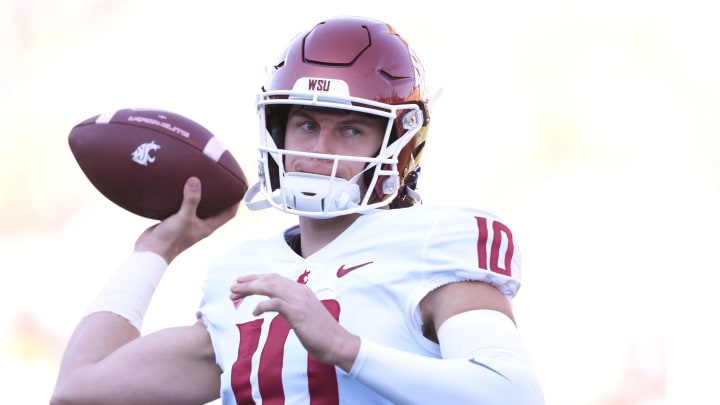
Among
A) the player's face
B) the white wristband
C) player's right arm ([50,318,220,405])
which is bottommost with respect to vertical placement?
player's right arm ([50,318,220,405])

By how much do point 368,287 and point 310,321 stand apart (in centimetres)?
42

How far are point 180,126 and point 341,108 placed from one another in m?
0.71

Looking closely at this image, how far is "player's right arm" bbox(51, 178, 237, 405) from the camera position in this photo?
3.02 metres

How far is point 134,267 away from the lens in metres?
3.29

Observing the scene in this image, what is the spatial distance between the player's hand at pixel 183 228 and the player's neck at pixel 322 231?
465 millimetres

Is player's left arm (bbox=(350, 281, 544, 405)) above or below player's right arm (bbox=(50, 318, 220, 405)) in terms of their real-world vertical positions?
above

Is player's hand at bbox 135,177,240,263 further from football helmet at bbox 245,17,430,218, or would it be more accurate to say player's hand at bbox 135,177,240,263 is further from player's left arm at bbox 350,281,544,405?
player's left arm at bbox 350,281,544,405

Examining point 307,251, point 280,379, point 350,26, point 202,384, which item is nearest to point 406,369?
point 280,379

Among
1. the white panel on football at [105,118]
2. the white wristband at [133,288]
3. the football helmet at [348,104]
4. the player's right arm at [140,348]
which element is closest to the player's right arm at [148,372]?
the player's right arm at [140,348]

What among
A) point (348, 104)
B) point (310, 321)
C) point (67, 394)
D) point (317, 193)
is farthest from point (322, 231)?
point (67, 394)

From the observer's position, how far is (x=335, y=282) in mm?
2684

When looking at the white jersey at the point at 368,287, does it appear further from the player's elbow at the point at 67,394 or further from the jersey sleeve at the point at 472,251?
the player's elbow at the point at 67,394

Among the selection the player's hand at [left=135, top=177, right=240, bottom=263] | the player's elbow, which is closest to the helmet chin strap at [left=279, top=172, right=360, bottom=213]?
the player's hand at [left=135, top=177, right=240, bottom=263]

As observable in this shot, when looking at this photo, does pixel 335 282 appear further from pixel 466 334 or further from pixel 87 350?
pixel 87 350
